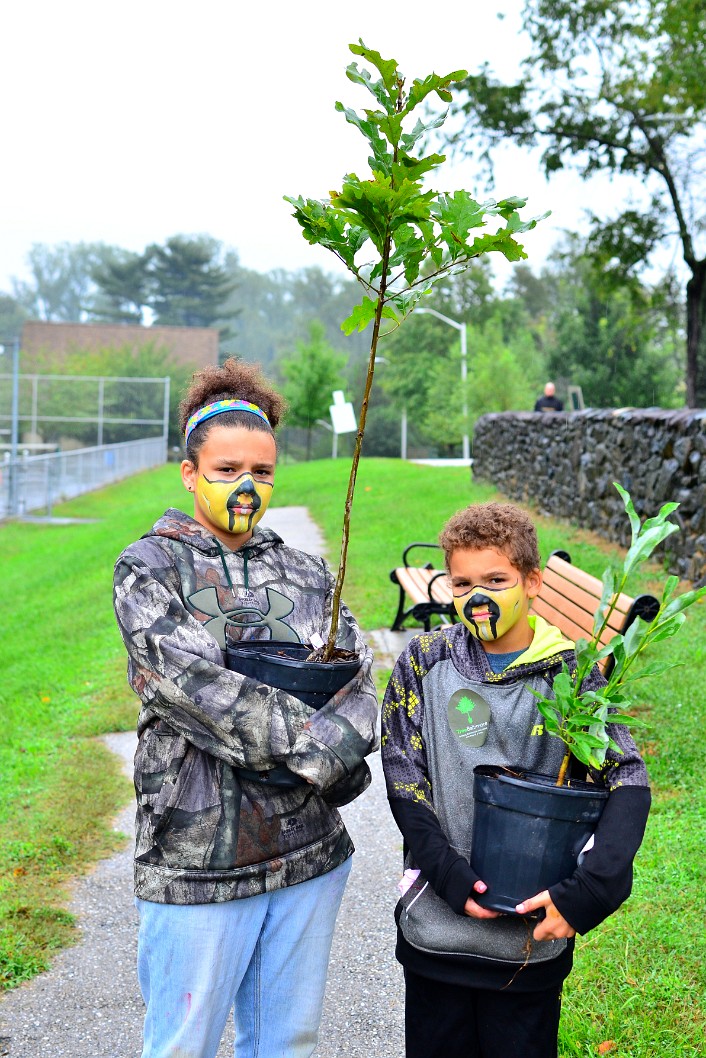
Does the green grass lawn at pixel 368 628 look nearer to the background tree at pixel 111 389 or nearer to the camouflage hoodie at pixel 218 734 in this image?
the camouflage hoodie at pixel 218 734

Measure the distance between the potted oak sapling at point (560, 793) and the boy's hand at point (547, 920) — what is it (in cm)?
2

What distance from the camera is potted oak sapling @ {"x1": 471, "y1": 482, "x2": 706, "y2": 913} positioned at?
192 centimetres

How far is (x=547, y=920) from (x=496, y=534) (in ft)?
2.58

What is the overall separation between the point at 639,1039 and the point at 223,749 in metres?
1.75

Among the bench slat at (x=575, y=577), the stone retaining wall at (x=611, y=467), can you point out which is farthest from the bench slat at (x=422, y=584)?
the stone retaining wall at (x=611, y=467)

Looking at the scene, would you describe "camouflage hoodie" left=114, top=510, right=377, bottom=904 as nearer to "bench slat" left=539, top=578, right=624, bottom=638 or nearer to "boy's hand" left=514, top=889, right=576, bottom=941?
"boy's hand" left=514, top=889, right=576, bottom=941

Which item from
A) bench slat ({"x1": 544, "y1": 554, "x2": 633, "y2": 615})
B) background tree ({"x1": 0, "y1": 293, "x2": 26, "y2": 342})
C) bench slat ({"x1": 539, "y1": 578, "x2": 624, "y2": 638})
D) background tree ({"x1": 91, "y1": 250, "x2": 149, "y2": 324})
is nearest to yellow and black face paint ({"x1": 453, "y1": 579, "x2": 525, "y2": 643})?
bench slat ({"x1": 539, "y1": 578, "x2": 624, "y2": 638})

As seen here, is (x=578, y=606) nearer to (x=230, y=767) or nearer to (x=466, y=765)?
(x=466, y=765)

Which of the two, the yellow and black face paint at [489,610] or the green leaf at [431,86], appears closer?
the green leaf at [431,86]

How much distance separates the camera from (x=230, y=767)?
→ 6.65 feet

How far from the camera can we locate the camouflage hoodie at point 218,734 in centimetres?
192

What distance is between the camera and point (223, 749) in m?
1.94

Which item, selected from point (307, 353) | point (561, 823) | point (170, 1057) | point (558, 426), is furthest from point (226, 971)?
point (307, 353)

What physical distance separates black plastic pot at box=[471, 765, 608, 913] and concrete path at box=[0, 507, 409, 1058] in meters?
1.43
